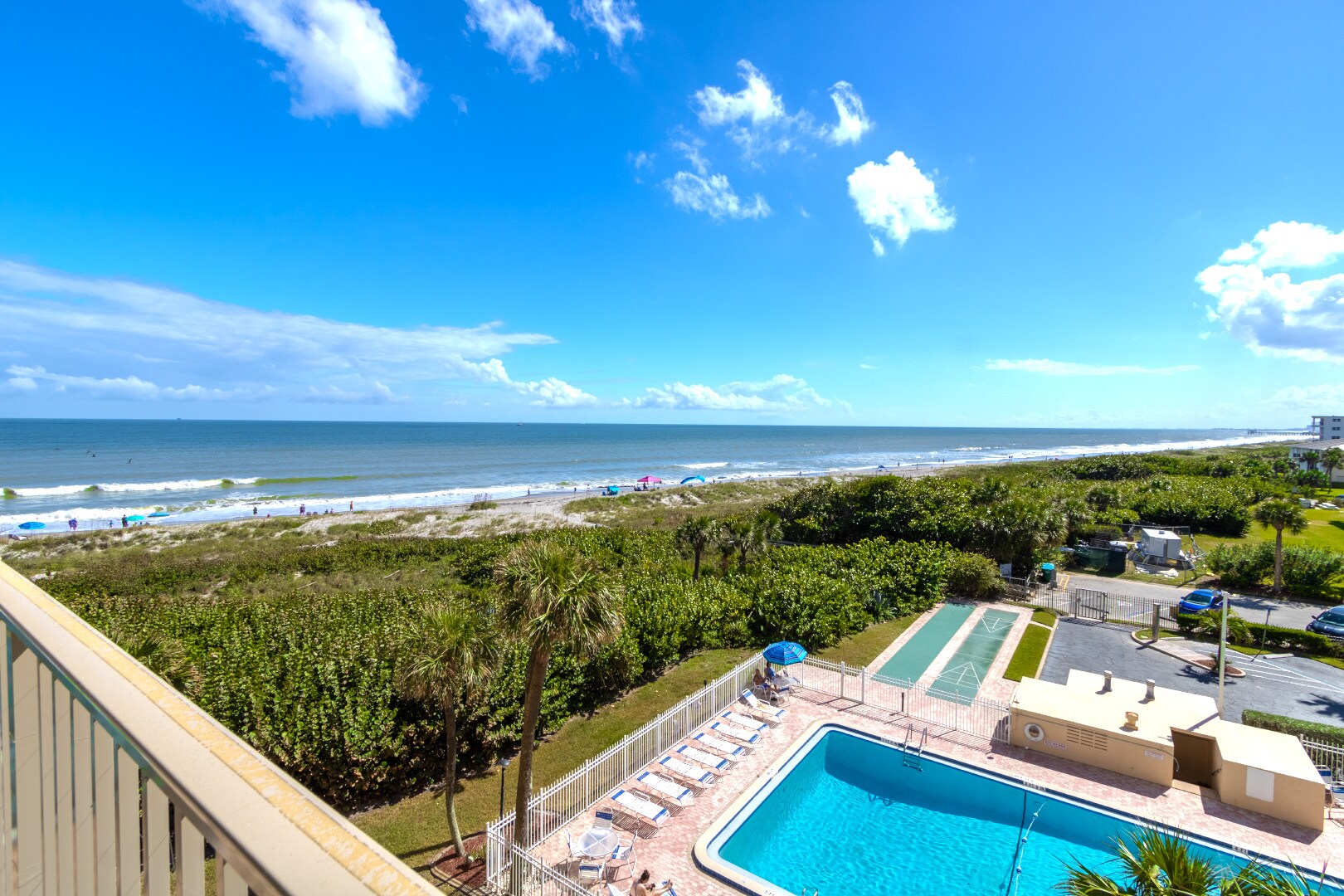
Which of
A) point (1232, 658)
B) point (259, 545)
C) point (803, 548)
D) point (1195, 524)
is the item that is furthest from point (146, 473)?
point (1195, 524)

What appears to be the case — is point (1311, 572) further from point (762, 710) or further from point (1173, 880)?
point (1173, 880)

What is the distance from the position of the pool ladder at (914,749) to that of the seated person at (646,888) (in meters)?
7.62

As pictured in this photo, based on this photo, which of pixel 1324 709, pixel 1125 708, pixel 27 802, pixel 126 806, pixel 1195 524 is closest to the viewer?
pixel 126 806

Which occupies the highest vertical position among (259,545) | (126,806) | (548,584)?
(126,806)

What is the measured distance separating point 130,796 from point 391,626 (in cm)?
1590

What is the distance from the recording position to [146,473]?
8025cm

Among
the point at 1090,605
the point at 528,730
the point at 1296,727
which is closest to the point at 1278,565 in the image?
the point at 1090,605

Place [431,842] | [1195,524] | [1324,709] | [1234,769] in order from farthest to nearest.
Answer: [1195,524], [1324,709], [1234,769], [431,842]

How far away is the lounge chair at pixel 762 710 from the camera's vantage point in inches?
683

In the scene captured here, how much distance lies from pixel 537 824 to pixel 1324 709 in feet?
74.5

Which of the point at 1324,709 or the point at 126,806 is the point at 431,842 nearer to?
the point at 126,806

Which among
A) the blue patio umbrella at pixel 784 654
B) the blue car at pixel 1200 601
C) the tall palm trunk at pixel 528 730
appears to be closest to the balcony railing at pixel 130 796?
the tall palm trunk at pixel 528 730

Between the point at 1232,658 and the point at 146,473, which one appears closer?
the point at 1232,658

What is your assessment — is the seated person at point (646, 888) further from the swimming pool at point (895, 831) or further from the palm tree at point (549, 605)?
the palm tree at point (549, 605)
